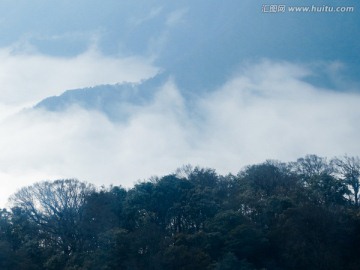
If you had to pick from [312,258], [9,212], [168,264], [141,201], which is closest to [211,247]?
[168,264]

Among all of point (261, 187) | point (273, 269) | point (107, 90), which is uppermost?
point (107, 90)

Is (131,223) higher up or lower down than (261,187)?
lower down

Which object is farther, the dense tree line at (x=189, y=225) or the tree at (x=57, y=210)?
the tree at (x=57, y=210)

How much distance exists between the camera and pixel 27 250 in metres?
35.7

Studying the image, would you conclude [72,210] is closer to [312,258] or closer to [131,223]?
[131,223]

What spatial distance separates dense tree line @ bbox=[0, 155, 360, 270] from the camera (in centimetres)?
3148

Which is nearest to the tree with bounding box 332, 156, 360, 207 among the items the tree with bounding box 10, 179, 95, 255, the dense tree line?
the dense tree line

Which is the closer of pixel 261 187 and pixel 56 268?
pixel 56 268

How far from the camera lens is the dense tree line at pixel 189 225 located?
103 feet

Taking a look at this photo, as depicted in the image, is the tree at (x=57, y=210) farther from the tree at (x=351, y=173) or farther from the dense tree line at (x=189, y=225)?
the tree at (x=351, y=173)

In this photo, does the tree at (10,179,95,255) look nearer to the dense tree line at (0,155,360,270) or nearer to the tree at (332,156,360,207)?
the dense tree line at (0,155,360,270)

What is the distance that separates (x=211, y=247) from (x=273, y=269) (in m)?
4.40

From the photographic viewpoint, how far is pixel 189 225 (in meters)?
39.5

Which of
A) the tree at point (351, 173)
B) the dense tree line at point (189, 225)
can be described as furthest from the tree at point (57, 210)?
the tree at point (351, 173)
